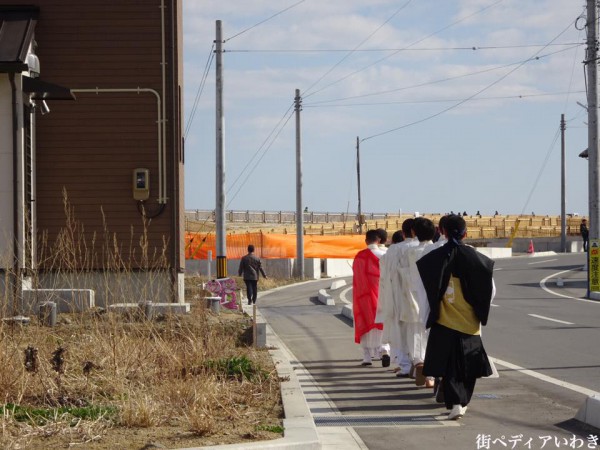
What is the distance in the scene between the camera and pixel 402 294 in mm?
12258

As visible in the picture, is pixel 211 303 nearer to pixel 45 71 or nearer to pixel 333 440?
pixel 45 71

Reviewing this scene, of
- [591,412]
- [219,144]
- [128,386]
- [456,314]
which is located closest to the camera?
[591,412]

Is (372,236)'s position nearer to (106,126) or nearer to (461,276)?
(461,276)

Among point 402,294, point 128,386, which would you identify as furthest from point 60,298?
point 128,386

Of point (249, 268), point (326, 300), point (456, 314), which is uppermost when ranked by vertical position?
point (456, 314)

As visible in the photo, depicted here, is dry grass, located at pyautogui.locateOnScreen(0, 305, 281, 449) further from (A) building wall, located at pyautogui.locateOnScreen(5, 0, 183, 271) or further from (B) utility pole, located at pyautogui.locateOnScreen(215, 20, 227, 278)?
(B) utility pole, located at pyautogui.locateOnScreen(215, 20, 227, 278)

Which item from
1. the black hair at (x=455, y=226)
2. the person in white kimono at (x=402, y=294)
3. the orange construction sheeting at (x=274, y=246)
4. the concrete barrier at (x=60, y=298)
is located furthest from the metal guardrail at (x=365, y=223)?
the black hair at (x=455, y=226)

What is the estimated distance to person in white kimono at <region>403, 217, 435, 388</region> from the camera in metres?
11.6

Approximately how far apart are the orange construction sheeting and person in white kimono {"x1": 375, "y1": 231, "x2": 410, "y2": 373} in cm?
3133

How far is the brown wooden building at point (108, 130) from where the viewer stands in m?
18.4

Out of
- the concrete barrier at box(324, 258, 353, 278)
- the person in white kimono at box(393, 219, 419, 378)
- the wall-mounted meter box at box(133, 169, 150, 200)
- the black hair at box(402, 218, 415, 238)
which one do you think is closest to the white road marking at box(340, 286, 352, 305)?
the concrete barrier at box(324, 258, 353, 278)

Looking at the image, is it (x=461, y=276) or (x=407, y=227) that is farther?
(x=407, y=227)

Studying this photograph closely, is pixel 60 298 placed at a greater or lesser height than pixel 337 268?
greater

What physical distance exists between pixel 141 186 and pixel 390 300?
286 inches
